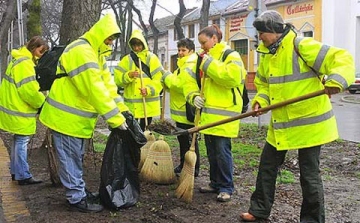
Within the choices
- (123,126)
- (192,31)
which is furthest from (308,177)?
(192,31)

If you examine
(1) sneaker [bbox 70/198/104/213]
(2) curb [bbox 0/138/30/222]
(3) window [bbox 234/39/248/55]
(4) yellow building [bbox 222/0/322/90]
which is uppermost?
(4) yellow building [bbox 222/0/322/90]

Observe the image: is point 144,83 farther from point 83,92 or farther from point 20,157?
point 83,92

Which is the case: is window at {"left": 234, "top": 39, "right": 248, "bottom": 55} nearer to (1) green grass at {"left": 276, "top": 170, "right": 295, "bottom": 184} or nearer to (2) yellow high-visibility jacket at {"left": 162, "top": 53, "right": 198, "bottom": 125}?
(1) green grass at {"left": 276, "top": 170, "right": 295, "bottom": 184}

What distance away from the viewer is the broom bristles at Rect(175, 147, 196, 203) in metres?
4.92

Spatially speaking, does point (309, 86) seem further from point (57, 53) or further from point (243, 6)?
point (243, 6)

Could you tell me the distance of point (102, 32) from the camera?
175 inches

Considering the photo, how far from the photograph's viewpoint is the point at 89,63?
169 inches

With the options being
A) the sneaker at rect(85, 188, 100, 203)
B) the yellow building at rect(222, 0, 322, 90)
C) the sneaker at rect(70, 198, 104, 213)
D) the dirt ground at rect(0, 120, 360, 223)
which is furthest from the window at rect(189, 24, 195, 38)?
the sneaker at rect(70, 198, 104, 213)

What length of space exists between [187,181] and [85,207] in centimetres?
101

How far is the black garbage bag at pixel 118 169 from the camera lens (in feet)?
15.1

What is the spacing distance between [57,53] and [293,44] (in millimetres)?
2360

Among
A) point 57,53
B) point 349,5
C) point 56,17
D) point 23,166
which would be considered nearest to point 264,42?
point 57,53

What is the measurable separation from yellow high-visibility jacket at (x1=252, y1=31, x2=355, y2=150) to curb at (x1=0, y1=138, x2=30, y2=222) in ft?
7.80

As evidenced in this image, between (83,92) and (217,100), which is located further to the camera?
(217,100)
